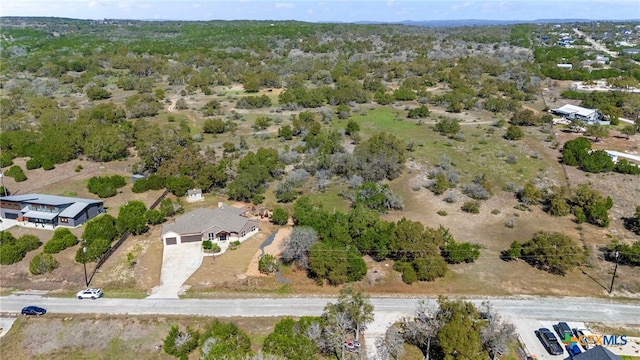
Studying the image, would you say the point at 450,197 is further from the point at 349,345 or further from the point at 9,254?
the point at 9,254

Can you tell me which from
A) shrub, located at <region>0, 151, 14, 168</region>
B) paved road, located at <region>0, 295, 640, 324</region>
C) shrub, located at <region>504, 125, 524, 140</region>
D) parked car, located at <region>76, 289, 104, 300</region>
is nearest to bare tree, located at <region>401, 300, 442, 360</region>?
paved road, located at <region>0, 295, 640, 324</region>

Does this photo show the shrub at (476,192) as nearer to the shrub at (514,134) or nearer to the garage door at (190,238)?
the shrub at (514,134)

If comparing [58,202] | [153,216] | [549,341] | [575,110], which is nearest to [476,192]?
[549,341]

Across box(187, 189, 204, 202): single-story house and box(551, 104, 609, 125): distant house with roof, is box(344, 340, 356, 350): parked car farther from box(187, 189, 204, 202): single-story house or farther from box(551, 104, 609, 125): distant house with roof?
box(551, 104, 609, 125): distant house with roof

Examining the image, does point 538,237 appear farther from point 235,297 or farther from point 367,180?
point 235,297

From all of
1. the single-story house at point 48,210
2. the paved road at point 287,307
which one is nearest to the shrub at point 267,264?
the paved road at point 287,307
